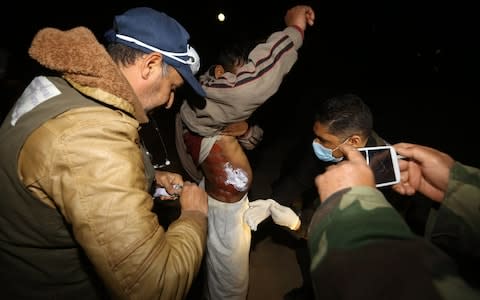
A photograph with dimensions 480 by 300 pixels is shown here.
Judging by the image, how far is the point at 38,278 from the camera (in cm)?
147

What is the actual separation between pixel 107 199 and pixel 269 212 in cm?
233

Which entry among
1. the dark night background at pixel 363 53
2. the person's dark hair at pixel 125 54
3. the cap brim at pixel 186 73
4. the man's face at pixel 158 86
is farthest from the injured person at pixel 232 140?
the dark night background at pixel 363 53

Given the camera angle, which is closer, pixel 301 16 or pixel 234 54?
pixel 301 16

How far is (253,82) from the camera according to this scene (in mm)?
2188

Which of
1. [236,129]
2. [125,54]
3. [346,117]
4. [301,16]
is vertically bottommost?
[236,129]

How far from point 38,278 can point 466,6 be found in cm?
1588

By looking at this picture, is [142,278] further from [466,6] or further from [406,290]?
[466,6]

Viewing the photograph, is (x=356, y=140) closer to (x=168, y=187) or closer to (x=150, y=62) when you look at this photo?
(x=168, y=187)

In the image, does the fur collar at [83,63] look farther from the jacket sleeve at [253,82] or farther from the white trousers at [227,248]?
the white trousers at [227,248]

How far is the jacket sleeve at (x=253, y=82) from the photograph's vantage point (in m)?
2.21

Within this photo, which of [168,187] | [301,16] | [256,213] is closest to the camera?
[168,187]

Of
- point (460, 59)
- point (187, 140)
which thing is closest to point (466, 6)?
point (460, 59)

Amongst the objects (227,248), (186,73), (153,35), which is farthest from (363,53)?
(153,35)

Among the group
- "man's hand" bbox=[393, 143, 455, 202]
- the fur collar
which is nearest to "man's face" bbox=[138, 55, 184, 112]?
the fur collar
